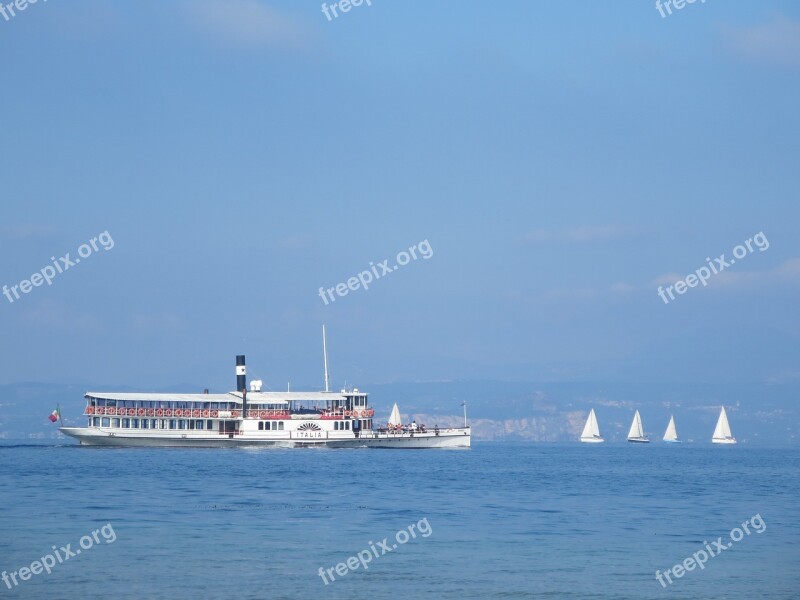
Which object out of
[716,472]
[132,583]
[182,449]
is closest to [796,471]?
[716,472]

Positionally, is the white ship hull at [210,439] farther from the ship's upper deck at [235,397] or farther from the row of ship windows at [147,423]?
the ship's upper deck at [235,397]

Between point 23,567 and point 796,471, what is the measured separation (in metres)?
102

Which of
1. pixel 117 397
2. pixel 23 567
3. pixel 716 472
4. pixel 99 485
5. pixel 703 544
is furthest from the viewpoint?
pixel 117 397

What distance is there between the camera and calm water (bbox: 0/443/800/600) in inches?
1511

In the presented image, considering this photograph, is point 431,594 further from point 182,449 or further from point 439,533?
point 182,449

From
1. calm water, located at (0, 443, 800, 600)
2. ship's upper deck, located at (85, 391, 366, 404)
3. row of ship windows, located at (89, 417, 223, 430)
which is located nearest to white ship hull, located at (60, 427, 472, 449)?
row of ship windows, located at (89, 417, 223, 430)

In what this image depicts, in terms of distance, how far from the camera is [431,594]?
1458 inches

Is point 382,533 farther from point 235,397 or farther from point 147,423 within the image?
point 147,423

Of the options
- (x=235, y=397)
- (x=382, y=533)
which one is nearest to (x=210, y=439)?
(x=235, y=397)

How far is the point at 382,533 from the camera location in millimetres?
50969

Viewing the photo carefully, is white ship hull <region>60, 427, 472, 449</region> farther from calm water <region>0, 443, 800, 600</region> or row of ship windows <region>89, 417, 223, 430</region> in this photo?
calm water <region>0, 443, 800, 600</region>

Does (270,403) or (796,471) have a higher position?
(270,403)

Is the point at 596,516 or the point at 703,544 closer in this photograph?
the point at 703,544

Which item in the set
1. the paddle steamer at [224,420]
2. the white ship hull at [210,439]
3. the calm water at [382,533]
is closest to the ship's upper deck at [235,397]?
the paddle steamer at [224,420]
